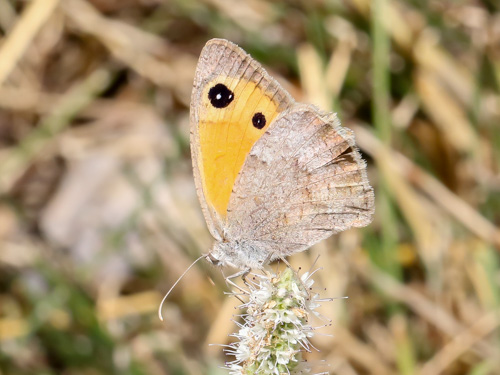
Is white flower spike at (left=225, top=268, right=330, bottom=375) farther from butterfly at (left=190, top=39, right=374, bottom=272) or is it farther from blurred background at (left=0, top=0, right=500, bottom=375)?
blurred background at (left=0, top=0, right=500, bottom=375)

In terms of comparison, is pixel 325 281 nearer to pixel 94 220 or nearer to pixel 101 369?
pixel 101 369

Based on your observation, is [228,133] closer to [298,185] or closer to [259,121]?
[259,121]

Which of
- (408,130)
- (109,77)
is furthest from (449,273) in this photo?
(109,77)

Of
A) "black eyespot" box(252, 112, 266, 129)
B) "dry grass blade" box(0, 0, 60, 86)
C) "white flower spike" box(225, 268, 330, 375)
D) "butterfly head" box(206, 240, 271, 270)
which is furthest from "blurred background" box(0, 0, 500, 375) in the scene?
"white flower spike" box(225, 268, 330, 375)

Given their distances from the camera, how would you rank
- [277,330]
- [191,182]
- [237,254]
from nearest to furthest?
1. [277,330]
2. [237,254]
3. [191,182]

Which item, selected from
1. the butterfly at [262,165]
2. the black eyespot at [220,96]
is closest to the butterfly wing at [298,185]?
the butterfly at [262,165]

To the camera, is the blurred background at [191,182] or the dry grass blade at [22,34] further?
→ the dry grass blade at [22,34]

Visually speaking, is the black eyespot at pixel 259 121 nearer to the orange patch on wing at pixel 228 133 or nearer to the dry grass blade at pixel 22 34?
the orange patch on wing at pixel 228 133

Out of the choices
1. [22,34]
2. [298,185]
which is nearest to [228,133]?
[298,185]
